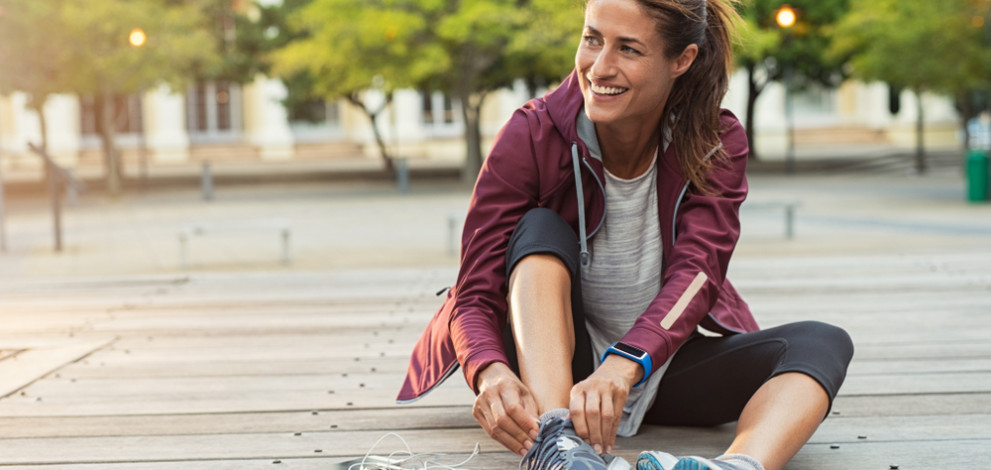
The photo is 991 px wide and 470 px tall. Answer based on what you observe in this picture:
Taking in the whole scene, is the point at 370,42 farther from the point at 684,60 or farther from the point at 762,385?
the point at 762,385

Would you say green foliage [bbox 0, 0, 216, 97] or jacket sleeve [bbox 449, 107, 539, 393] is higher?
green foliage [bbox 0, 0, 216, 97]

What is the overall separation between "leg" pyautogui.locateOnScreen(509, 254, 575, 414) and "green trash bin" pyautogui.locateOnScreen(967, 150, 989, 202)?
51.9ft

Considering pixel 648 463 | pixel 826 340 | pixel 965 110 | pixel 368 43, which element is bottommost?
pixel 648 463

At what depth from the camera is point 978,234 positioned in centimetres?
1146

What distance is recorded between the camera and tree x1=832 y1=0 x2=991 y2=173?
19.4 m

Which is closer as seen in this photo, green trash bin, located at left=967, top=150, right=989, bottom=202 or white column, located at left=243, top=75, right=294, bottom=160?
green trash bin, located at left=967, top=150, right=989, bottom=202

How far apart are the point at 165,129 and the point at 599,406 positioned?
136 ft

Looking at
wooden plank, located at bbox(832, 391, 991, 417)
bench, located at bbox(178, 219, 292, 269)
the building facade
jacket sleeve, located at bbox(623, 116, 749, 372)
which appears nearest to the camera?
jacket sleeve, located at bbox(623, 116, 749, 372)

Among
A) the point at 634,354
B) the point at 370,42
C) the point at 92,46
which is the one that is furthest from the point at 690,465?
the point at 92,46

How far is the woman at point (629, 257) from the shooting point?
8.50ft

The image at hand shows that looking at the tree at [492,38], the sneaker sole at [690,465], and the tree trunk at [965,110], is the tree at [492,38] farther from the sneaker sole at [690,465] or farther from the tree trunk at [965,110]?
the sneaker sole at [690,465]

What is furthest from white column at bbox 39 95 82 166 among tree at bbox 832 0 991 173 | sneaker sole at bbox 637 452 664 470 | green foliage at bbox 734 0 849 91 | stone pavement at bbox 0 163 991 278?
sneaker sole at bbox 637 452 664 470

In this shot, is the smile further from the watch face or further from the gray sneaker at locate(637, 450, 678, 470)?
the gray sneaker at locate(637, 450, 678, 470)

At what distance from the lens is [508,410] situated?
96.3 inches
